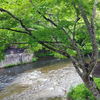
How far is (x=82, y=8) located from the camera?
4.19 metres

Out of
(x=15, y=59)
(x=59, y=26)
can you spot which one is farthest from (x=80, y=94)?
(x=15, y=59)

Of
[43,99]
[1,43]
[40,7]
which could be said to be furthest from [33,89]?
[40,7]

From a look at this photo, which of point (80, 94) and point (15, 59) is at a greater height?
point (15, 59)

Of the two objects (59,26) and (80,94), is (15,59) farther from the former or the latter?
(59,26)

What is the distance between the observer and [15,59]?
16.9m

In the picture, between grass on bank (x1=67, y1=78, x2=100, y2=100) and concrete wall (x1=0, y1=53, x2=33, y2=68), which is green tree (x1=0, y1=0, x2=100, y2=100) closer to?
grass on bank (x1=67, y1=78, x2=100, y2=100)

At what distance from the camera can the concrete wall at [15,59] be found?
15750 mm

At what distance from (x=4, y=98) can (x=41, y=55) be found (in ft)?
52.5

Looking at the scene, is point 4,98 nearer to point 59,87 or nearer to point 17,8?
point 59,87

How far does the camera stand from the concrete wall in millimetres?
15750

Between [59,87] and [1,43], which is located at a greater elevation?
[1,43]

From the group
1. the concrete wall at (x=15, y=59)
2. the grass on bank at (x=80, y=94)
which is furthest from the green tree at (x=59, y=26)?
the concrete wall at (x=15, y=59)

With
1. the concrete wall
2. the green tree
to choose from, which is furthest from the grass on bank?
the concrete wall

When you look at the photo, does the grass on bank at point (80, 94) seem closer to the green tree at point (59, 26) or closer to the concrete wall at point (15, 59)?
the green tree at point (59, 26)
